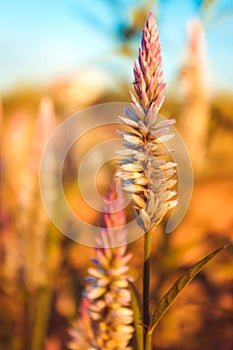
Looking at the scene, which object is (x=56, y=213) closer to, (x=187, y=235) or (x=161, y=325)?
(x=161, y=325)

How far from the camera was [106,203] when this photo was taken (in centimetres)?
78

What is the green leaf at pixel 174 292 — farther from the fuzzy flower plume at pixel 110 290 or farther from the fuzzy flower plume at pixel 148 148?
the fuzzy flower plume at pixel 110 290

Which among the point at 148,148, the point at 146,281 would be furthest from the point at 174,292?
the point at 148,148

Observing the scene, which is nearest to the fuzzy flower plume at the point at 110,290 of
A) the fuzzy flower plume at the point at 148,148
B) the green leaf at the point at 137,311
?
the green leaf at the point at 137,311

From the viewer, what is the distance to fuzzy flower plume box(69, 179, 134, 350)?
75 centimetres

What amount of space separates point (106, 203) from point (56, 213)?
0.58 metres

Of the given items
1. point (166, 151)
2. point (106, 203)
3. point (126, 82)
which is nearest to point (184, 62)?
point (126, 82)

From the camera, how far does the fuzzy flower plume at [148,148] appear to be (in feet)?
1.82

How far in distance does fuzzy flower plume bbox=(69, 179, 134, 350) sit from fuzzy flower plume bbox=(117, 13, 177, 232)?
0.21m

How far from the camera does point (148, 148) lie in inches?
22.7

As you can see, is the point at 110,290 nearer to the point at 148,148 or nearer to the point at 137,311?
the point at 137,311

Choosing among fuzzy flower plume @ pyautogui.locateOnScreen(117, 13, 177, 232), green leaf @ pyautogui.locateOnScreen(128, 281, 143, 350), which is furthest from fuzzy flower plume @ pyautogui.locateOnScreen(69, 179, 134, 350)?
fuzzy flower plume @ pyautogui.locateOnScreen(117, 13, 177, 232)

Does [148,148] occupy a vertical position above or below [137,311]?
above

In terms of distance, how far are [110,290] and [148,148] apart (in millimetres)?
264
